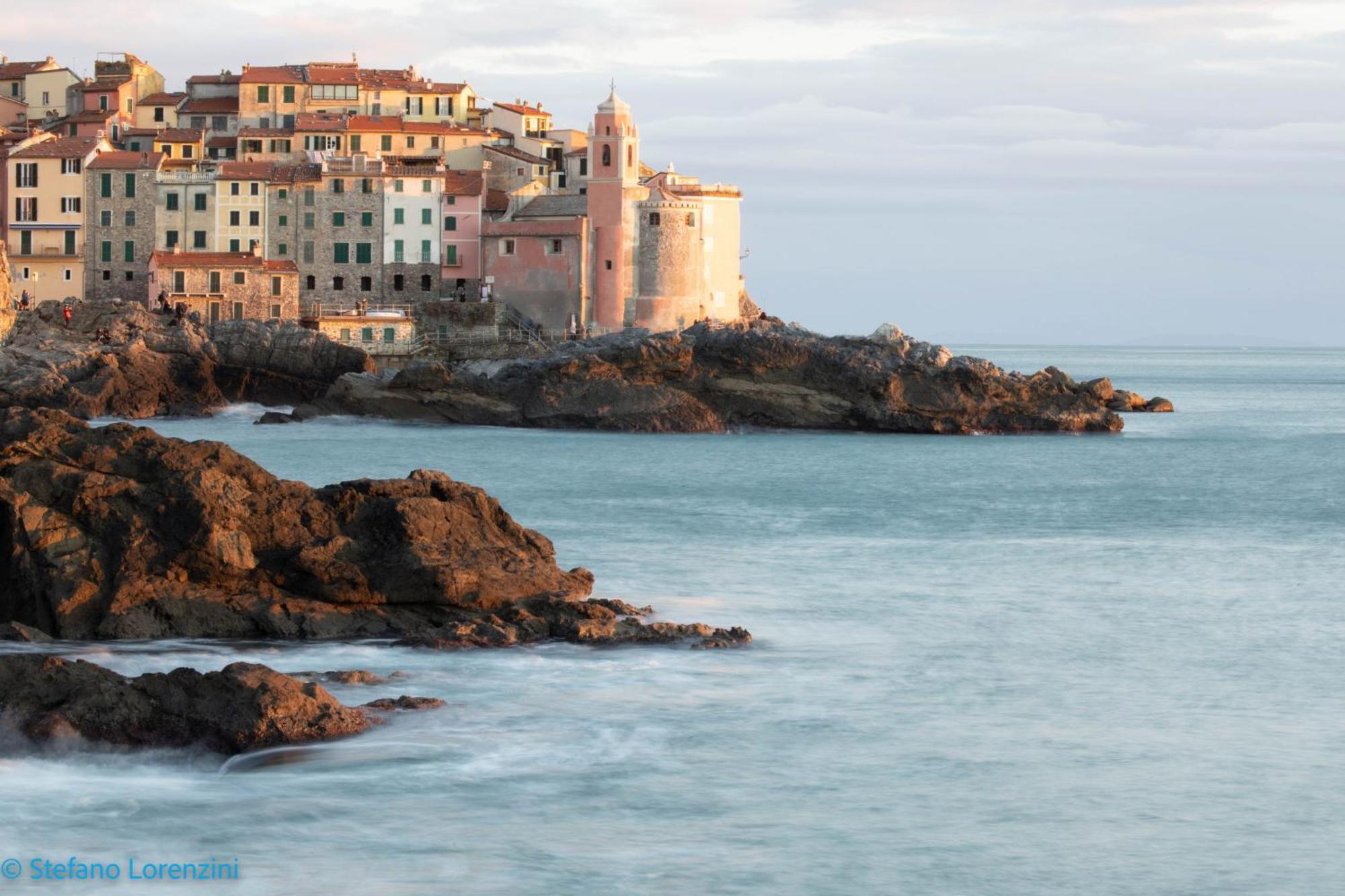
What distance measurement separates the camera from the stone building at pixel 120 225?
234 feet

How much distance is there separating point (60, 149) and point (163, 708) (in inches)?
2409

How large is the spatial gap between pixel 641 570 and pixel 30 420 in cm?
819

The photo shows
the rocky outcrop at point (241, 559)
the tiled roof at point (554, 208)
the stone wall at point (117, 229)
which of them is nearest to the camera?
the rocky outcrop at point (241, 559)

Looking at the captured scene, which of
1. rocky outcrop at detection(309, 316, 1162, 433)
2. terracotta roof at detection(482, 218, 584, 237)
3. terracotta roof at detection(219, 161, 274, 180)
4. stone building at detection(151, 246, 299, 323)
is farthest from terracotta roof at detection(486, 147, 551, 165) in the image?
rocky outcrop at detection(309, 316, 1162, 433)

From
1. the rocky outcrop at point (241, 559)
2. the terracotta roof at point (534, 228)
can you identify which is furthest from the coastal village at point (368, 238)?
the rocky outcrop at point (241, 559)

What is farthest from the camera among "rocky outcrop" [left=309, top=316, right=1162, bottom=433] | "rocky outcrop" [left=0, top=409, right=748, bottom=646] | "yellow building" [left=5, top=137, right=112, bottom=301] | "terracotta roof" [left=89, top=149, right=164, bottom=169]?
"terracotta roof" [left=89, top=149, right=164, bottom=169]

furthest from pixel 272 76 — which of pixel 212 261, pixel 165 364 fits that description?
pixel 165 364

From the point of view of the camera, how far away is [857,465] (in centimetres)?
4656

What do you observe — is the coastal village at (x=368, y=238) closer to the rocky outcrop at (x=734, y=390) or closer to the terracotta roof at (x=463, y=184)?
the terracotta roof at (x=463, y=184)

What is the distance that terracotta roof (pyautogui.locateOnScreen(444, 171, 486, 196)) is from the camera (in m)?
71.0

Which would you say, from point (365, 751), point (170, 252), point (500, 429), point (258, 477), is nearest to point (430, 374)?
point (500, 429)

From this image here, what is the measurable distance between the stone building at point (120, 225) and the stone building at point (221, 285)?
2454mm

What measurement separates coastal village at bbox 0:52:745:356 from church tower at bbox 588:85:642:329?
0.22 ft

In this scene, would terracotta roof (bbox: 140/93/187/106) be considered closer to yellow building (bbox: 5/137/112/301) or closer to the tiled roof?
yellow building (bbox: 5/137/112/301)
